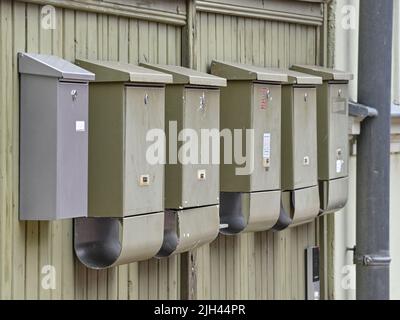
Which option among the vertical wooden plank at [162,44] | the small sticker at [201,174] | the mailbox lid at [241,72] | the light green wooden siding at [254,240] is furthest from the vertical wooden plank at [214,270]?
the vertical wooden plank at [162,44]

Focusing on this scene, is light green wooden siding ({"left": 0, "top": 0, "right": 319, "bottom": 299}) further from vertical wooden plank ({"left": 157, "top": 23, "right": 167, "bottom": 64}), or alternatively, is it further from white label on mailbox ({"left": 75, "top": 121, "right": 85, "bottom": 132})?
white label on mailbox ({"left": 75, "top": 121, "right": 85, "bottom": 132})

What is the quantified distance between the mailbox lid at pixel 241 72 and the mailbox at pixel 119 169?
1117mm

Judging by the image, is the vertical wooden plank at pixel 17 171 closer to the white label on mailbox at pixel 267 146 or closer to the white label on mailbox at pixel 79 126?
the white label on mailbox at pixel 79 126

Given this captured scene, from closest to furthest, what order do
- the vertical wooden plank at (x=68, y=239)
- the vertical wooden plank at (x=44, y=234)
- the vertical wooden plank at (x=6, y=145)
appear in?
1. the vertical wooden plank at (x=6, y=145)
2. the vertical wooden plank at (x=44, y=234)
3. the vertical wooden plank at (x=68, y=239)

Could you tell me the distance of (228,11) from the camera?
8.66 metres

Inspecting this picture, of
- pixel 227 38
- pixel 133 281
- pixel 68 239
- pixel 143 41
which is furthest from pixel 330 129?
pixel 68 239

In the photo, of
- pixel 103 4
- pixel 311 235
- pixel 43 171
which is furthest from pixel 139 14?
pixel 311 235

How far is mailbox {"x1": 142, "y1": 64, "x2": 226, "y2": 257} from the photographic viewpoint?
7.50 m

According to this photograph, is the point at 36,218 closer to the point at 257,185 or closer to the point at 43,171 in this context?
the point at 43,171

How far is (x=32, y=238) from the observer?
6723mm

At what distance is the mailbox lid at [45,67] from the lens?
21.4ft

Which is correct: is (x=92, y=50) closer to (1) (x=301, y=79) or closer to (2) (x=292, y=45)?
(1) (x=301, y=79)

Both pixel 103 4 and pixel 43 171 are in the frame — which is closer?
pixel 43 171

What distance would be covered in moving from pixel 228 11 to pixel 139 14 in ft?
3.71
